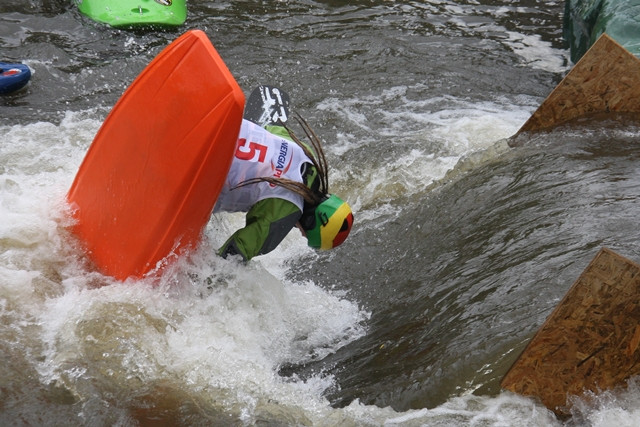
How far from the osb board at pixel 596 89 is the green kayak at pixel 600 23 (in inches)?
24.8

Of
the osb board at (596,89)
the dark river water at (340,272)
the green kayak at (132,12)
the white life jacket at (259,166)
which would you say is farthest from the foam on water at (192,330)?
the green kayak at (132,12)

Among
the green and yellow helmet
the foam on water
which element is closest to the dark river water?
the foam on water

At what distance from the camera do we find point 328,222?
362 cm

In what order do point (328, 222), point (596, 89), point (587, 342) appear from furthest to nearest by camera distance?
point (596, 89), point (328, 222), point (587, 342)

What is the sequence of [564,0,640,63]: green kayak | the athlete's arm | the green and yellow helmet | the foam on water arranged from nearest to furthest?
the foam on water → the athlete's arm → the green and yellow helmet → [564,0,640,63]: green kayak

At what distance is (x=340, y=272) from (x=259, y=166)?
3.78 ft

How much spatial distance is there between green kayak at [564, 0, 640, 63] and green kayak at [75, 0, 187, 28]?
3939 millimetres

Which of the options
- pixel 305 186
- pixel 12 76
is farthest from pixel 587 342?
pixel 12 76

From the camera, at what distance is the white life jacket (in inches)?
141

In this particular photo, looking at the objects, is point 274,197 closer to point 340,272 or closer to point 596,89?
point 340,272

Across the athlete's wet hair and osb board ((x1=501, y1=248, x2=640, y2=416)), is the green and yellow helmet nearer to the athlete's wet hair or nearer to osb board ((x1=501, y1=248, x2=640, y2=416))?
the athlete's wet hair

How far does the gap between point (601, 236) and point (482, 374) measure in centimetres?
117

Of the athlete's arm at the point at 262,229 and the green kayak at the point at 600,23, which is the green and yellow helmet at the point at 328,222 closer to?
the athlete's arm at the point at 262,229

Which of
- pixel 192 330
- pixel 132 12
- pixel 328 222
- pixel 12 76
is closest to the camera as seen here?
pixel 192 330
